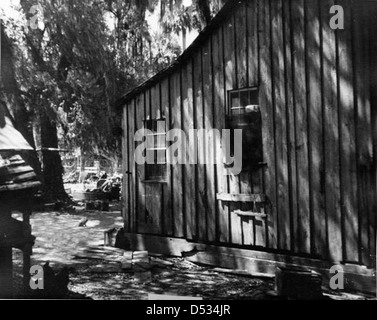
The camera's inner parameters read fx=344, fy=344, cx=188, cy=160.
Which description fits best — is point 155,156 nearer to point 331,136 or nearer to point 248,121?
point 248,121

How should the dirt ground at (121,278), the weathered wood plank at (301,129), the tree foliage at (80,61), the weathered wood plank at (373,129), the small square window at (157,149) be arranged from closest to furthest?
the weathered wood plank at (373,129), the dirt ground at (121,278), the weathered wood plank at (301,129), the small square window at (157,149), the tree foliage at (80,61)

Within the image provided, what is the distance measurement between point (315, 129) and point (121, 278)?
3.85 meters

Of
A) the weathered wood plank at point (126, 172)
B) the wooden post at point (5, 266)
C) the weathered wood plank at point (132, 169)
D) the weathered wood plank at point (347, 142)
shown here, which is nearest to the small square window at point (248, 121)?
the weathered wood plank at point (347, 142)

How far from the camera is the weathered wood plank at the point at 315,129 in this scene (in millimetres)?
5230

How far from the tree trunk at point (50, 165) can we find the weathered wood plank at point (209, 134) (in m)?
4.67

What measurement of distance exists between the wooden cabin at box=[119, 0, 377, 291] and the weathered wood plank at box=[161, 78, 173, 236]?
0.02 meters

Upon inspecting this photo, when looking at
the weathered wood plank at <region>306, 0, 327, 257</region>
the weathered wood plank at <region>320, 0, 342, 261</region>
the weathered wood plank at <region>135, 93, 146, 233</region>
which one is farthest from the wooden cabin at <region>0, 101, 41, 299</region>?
the weathered wood plank at <region>320, 0, 342, 261</region>

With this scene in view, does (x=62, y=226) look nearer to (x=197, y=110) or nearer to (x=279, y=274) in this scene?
(x=197, y=110)

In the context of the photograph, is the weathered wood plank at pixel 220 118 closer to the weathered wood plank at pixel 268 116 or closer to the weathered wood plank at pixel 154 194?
the weathered wood plank at pixel 268 116

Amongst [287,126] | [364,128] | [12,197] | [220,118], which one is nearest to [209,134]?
[220,118]

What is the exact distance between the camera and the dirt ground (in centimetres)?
486

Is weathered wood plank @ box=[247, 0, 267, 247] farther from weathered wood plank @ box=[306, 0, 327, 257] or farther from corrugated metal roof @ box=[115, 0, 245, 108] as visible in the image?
weathered wood plank @ box=[306, 0, 327, 257]

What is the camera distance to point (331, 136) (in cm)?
516

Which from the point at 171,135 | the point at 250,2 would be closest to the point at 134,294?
the point at 171,135
